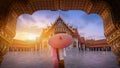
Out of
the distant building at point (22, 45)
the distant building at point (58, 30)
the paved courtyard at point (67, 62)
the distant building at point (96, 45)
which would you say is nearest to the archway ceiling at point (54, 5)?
the paved courtyard at point (67, 62)

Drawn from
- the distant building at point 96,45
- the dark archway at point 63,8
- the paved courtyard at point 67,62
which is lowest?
the paved courtyard at point 67,62

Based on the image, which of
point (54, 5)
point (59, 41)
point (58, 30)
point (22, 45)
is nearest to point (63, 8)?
point (54, 5)

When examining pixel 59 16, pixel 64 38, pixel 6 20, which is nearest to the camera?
pixel 64 38

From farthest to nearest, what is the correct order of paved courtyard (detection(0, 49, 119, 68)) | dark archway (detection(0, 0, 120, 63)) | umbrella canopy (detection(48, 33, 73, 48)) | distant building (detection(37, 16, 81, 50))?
distant building (detection(37, 16, 81, 50))
paved courtyard (detection(0, 49, 119, 68))
dark archway (detection(0, 0, 120, 63))
umbrella canopy (detection(48, 33, 73, 48))

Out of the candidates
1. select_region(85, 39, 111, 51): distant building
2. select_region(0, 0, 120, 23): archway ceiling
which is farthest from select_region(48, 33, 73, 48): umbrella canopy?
select_region(85, 39, 111, 51): distant building

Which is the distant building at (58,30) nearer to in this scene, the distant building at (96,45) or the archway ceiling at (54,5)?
the distant building at (96,45)

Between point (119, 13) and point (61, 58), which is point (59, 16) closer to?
point (119, 13)

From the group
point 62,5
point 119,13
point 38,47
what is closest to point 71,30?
point 38,47

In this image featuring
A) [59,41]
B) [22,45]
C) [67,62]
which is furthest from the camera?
[22,45]

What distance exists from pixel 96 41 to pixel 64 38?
27.0 metres

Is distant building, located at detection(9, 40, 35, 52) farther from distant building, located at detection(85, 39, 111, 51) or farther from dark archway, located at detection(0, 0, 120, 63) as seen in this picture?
dark archway, located at detection(0, 0, 120, 63)

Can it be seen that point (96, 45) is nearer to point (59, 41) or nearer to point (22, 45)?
point (22, 45)

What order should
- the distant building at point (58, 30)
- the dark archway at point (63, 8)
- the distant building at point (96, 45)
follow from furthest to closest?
the distant building at point (96, 45)
the distant building at point (58, 30)
the dark archway at point (63, 8)

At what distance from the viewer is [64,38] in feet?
7.70
